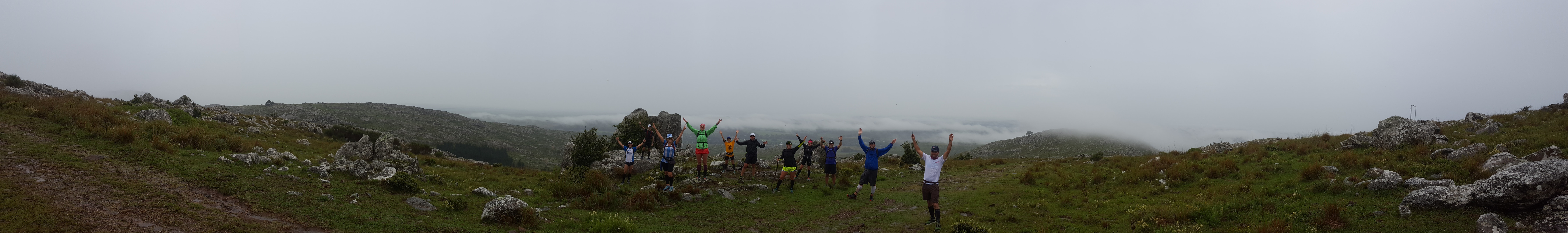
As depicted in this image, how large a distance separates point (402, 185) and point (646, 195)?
588cm

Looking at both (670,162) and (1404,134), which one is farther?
(1404,134)

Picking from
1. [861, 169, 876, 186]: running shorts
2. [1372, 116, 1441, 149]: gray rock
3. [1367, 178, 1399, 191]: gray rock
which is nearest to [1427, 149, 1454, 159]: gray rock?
[1372, 116, 1441, 149]: gray rock

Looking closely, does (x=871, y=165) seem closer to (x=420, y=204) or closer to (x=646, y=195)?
(x=646, y=195)

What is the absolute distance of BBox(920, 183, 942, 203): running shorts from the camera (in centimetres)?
1173

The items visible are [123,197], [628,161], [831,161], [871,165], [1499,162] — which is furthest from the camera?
[831,161]

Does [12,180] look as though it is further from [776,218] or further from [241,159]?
[776,218]

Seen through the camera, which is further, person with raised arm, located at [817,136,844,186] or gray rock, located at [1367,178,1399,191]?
person with raised arm, located at [817,136,844,186]

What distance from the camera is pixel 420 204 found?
11.6 metres

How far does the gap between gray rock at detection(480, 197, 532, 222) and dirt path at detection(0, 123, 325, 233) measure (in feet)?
8.17

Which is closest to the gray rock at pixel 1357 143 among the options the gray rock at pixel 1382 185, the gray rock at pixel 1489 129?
the gray rock at pixel 1489 129

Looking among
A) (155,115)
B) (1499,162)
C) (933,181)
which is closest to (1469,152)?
(1499,162)

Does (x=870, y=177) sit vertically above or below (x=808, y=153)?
below

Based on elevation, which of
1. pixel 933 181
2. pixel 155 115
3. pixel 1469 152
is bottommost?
pixel 933 181

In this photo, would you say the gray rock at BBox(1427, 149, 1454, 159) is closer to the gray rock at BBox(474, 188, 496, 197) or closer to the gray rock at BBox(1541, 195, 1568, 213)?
the gray rock at BBox(1541, 195, 1568, 213)
